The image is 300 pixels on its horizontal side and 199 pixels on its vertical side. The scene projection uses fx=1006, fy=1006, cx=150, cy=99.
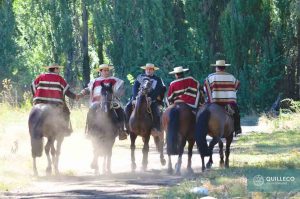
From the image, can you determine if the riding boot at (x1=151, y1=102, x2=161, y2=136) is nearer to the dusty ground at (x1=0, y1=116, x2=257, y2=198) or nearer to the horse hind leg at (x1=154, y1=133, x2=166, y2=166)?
the horse hind leg at (x1=154, y1=133, x2=166, y2=166)

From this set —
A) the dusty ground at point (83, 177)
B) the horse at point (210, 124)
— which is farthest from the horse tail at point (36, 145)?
the horse at point (210, 124)

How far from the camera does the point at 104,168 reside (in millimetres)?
21297

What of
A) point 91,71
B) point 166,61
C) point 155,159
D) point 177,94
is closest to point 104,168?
point 177,94

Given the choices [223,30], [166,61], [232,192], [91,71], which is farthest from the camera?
[91,71]

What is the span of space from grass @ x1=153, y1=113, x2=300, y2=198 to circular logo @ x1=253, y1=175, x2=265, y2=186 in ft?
0.60

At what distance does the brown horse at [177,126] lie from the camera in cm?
2053

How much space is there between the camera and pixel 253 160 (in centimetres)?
2211

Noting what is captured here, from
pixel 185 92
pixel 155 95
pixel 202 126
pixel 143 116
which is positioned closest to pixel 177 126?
pixel 202 126

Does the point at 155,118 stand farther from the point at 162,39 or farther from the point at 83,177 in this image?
the point at 162,39

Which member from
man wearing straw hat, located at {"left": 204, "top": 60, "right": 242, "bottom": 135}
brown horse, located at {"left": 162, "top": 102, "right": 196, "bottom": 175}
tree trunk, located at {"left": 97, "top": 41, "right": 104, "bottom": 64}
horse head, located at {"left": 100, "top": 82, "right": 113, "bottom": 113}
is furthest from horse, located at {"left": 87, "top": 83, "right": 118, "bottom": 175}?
tree trunk, located at {"left": 97, "top": 41, "right": 104, "bottom": 64}

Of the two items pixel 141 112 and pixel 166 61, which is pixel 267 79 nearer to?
pixel 166 61

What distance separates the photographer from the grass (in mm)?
14804

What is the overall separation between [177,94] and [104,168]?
2.20m

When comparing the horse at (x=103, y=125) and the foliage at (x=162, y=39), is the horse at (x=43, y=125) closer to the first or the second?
the horse at (x=103, y=125)
